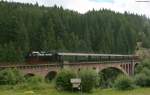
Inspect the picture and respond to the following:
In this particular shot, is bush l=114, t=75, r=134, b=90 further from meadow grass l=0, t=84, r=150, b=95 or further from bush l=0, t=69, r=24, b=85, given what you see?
bush l=0, t=69, r=24, b=85

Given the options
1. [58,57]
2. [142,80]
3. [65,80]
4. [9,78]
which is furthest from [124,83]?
[58,57]

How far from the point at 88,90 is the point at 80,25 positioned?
94657 mm

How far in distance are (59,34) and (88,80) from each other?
239ft

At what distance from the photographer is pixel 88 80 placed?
137 ft

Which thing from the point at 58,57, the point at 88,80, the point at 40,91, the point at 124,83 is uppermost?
the point at 58,57

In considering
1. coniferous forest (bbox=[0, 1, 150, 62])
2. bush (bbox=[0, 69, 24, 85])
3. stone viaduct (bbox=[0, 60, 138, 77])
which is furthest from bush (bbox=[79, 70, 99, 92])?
coniferous forest (bbox=[0, 1, 150, 62])

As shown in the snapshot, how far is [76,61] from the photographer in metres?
78.7

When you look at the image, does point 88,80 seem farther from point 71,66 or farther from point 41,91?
point 71,66

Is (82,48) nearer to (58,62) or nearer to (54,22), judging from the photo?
(54,22)

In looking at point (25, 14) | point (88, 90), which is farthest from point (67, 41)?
point (88, 90)

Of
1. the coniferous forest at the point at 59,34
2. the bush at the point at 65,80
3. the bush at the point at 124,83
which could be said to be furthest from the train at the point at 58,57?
the bush at the point at 65,80

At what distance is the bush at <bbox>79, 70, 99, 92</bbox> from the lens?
1645 inches

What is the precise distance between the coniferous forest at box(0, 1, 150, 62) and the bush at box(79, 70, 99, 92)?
4234 centimetres

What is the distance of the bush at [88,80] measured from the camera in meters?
41.8
